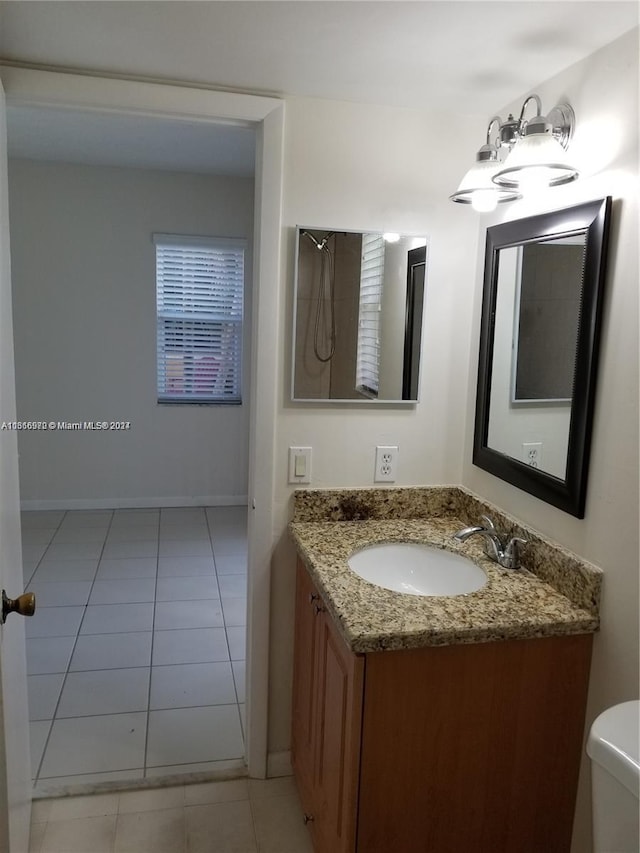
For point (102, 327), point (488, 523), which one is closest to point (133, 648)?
point (488, 523)

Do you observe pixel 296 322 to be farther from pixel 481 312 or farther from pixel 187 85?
pixel 187 85

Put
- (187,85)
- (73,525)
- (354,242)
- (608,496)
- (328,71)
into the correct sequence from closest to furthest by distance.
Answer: (608,496) < (328,71) < (187,85) < (354,242) < (73,525)

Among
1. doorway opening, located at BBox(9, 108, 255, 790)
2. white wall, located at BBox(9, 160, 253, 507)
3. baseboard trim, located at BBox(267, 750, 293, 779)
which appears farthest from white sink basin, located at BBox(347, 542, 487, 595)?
white wall, located at BBox(9, 160, 253, 507)

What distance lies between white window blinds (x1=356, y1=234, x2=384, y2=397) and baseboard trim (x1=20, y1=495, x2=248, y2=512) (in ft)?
10.9

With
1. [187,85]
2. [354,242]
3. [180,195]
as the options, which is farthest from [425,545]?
[180,195]

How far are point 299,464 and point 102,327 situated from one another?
10.9 ft

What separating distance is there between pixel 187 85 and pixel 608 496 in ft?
5.20

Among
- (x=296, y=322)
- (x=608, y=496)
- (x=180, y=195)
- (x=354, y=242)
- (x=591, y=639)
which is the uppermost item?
(x=180, y=195)

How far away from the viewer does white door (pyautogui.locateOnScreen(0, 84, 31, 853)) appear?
1.50m

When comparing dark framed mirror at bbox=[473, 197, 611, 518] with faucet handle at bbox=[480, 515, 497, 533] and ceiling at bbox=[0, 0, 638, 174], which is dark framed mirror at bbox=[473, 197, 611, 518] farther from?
ceiling at bbox=[0, 0, 638, 174]

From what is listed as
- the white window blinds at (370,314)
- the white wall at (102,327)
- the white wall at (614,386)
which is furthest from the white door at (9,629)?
the white wall at (102,327)

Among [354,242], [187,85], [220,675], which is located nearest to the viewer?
[187,85]

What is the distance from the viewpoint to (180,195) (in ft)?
15.8

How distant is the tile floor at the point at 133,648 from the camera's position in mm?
2270
